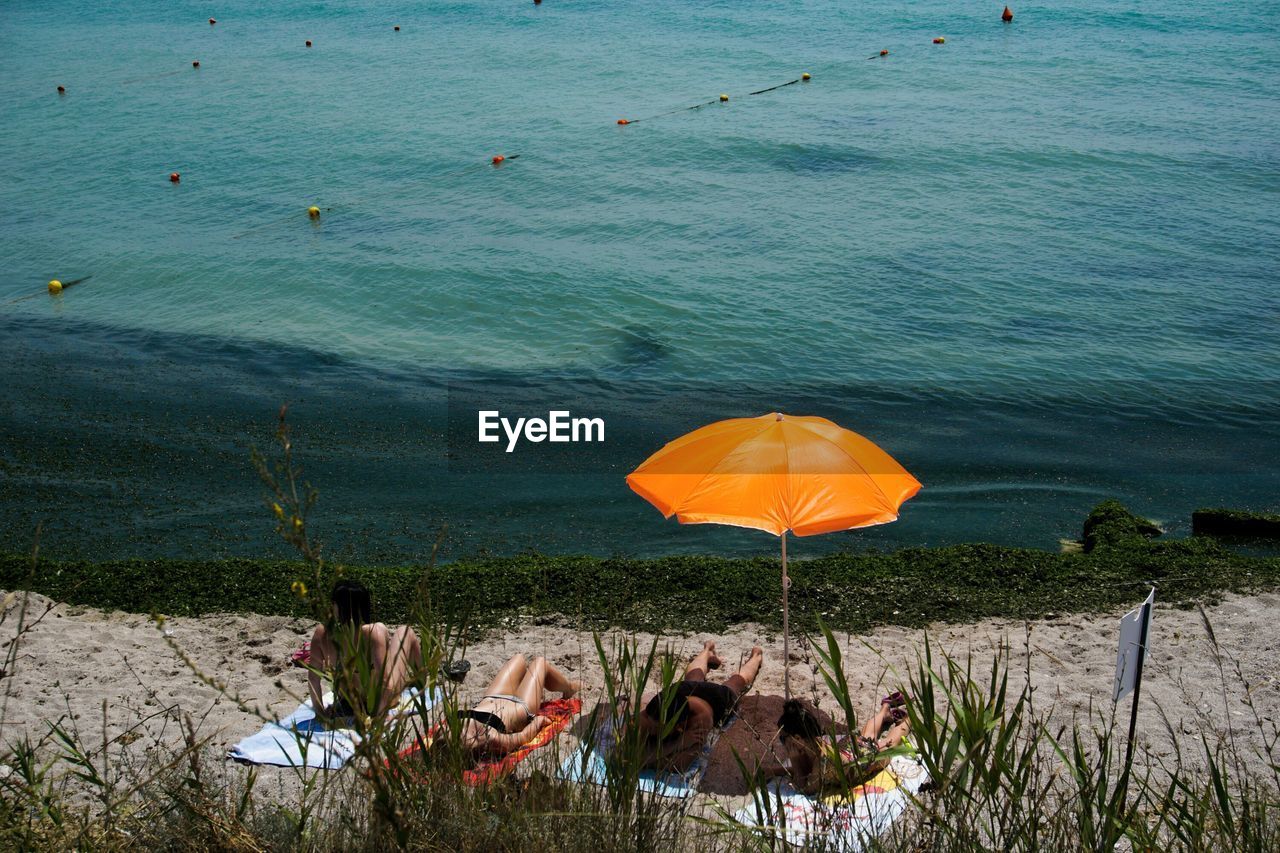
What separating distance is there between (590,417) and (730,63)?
2493cm

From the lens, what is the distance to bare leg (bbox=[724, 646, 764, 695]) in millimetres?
7125

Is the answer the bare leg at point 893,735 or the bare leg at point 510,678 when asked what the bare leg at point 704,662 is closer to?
the bare leg at point 510,678

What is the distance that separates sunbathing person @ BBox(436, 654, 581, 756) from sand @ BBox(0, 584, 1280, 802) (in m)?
0.34

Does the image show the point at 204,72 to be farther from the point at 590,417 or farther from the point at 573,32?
the point at 590,417

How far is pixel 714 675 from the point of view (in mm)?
7895

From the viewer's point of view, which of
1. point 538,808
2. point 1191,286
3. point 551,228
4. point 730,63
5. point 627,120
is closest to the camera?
point 538,808

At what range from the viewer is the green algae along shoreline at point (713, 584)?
→ 905 cm

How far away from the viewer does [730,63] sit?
3619 cm

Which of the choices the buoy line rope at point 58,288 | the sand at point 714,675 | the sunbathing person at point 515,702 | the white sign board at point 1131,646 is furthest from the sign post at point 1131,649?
the buoy line rope at point 58,288

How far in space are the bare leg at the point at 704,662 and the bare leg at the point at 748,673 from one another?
0.17 meters

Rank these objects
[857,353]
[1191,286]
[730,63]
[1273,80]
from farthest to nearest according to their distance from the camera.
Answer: [730,63], [1273,80], [1191,286], [857,353]

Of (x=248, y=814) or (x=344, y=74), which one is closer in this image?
(x=248, y=814)

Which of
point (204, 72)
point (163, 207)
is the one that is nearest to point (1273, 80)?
point (163, 207)

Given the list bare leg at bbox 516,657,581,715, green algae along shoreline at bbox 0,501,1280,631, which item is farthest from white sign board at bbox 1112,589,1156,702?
green algae along shoreline at bbox 0,501,1280,631
